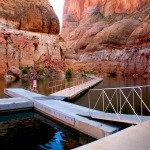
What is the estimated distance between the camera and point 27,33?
165 feet

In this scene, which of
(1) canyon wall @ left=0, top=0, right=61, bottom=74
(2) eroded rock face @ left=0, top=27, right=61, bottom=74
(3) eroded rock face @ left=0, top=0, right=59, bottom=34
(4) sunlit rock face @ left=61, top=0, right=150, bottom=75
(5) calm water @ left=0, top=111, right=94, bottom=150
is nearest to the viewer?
(5) calm water @ left=0, top=111, right=94, bottom=150

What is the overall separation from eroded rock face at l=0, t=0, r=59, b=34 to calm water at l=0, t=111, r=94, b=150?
36404 millimetres

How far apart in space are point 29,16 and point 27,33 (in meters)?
3.69

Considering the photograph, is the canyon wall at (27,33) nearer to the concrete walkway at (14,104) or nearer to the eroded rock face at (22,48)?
the eroded rock face at (22,48)

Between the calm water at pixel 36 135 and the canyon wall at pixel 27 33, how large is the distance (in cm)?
2904

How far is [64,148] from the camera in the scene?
11.3 metres

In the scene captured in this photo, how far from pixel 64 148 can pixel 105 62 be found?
57.0 metres

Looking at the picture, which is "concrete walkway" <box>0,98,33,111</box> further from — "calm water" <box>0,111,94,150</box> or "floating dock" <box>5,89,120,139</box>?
"calm water" <box>0,111,94,150</box>

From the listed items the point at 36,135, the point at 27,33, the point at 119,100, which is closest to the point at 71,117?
the point at 36,135

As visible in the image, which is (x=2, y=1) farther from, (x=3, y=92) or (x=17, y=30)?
(x=3, y=92)

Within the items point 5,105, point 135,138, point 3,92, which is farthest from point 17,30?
point 135,138

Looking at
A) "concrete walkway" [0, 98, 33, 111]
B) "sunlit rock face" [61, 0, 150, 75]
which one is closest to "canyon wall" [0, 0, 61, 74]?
"sunlit rock face" [61, 0, 150, 75]

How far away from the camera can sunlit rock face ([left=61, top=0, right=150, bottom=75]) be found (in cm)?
6344

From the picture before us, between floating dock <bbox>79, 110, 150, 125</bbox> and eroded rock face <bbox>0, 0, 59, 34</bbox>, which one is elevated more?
eroded rock face <bbox>0, 0, 59, 34</bbox>
